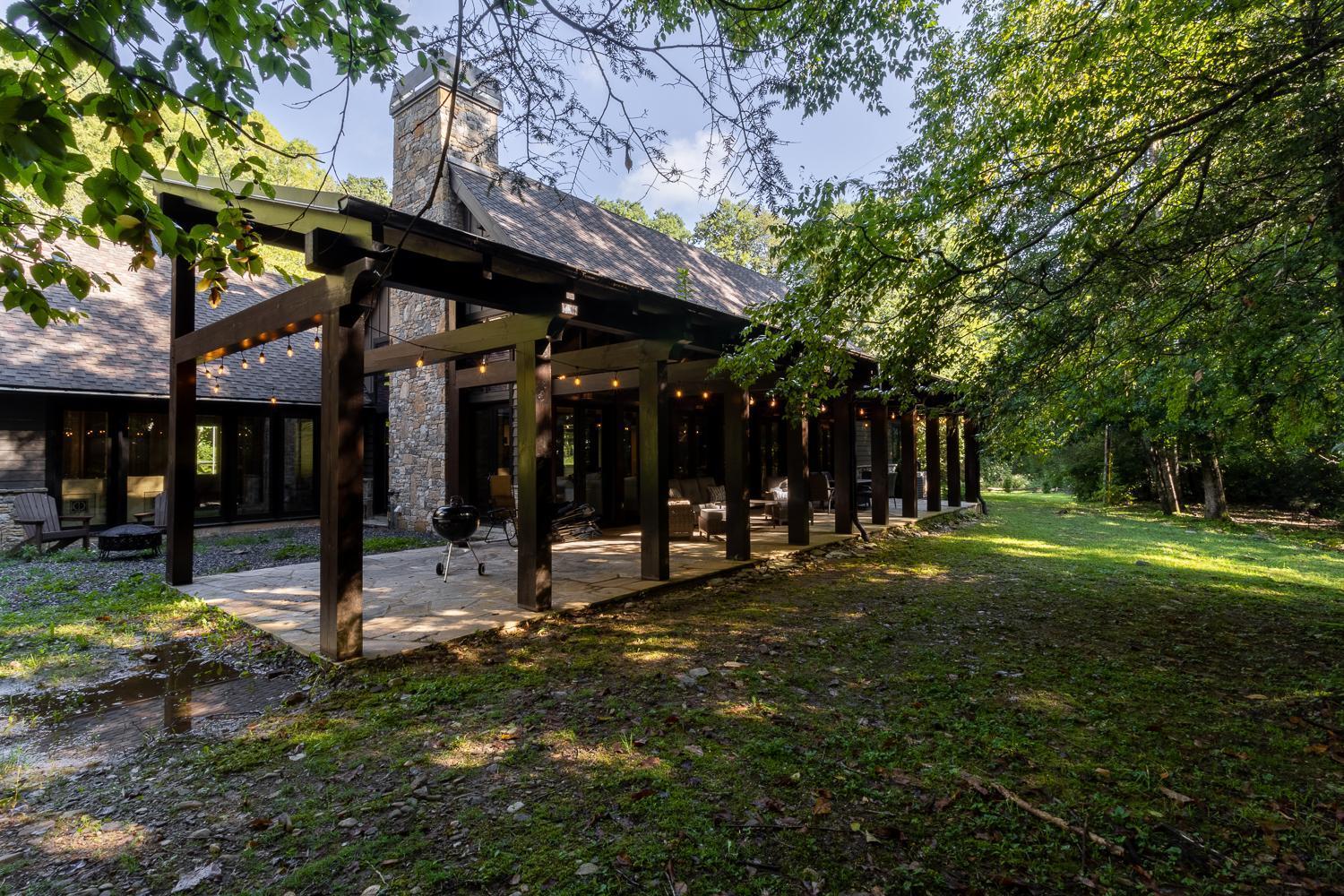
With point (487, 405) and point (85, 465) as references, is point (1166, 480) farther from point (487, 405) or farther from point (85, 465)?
point (85, 465)

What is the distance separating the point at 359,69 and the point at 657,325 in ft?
12.5

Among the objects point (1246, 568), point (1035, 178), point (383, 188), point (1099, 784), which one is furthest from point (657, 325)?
point (383, 188)

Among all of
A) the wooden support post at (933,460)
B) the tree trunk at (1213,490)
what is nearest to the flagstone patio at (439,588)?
the wooden support post at (933,460)

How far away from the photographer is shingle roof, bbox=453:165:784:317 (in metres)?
9.21

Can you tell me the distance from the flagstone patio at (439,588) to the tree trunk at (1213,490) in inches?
440

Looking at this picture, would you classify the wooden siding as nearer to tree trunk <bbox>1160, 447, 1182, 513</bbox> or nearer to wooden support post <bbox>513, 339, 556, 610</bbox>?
wooden support post <bbox>513, 339, 556, 610</bbox>

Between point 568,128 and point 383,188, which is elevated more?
point 383,188

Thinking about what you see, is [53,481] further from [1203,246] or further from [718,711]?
[1203,246]

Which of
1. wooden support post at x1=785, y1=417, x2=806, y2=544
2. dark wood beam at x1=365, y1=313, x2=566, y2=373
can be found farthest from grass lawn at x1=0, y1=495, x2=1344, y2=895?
wooden support post at x1=785, y1=417, x2=806, y2=544

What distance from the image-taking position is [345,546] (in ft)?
13.9

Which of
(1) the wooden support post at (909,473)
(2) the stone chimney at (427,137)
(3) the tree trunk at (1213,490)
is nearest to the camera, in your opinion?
(2) the stone chimney at (427,137)

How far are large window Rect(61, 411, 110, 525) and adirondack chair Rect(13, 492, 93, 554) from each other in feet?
3.14

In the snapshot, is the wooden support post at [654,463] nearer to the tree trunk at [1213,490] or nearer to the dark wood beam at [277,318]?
the dark wood beam at [277,318]

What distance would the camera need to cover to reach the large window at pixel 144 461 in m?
10.8
